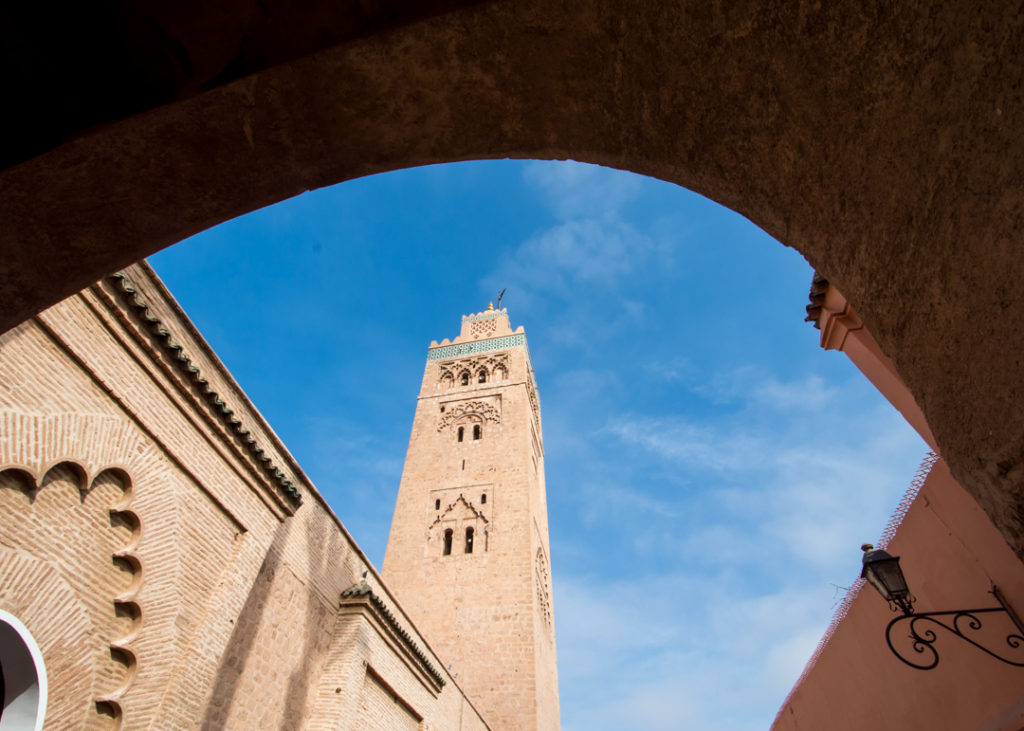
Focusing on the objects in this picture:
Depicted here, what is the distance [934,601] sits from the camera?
4582 millimetres

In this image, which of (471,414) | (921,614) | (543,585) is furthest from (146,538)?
(471,414)

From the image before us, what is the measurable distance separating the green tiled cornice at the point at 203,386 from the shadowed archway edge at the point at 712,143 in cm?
316

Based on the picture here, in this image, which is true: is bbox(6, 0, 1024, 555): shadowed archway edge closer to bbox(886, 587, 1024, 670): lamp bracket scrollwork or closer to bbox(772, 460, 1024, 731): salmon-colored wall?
bbox(886, 587, 1024, 670): lamp bracket scrollwork

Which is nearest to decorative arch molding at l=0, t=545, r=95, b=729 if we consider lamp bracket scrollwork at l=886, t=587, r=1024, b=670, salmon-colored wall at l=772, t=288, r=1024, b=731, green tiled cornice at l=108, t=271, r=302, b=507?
green tiled cornice at l=108, t=271, r=302, b=507

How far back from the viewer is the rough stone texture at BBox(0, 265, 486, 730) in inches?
146

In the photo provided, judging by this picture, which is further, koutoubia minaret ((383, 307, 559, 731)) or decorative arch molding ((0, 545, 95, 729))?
koutoubia minaret ((383, 307, 559, 731))

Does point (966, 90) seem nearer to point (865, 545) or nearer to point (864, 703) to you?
point (865, 545)

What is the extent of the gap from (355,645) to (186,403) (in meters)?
3.59

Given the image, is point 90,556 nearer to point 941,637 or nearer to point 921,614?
point 921,614

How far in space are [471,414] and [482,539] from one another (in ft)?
14.8

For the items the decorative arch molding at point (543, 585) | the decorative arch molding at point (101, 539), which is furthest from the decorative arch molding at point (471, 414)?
the decorative arch molding at point (101, 539)

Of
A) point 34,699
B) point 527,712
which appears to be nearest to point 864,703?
point 34,699

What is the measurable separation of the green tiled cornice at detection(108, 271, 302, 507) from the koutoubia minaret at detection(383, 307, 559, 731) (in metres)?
8.99

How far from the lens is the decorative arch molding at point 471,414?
18969mm
